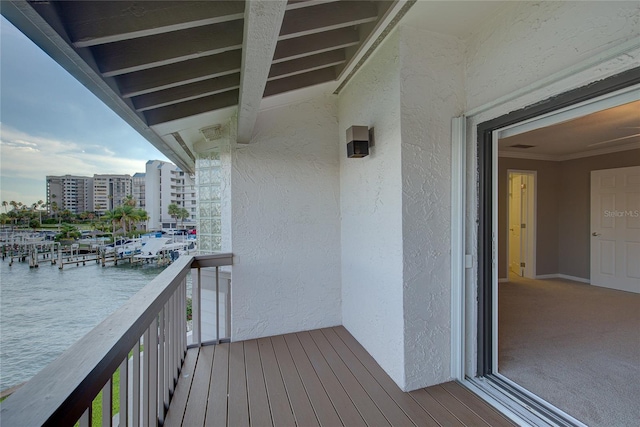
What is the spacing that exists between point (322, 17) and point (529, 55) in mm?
1340

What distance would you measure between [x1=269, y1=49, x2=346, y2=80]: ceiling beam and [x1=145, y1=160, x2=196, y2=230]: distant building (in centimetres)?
207

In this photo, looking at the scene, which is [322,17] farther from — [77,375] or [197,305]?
[197,305]

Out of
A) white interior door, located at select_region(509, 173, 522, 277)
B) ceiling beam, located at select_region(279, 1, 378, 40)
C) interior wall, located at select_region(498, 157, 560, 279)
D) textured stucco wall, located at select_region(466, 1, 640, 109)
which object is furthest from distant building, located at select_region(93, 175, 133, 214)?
white interior door, located at select_region(509, 173, 522, 277)

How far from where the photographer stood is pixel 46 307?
222 centimetres

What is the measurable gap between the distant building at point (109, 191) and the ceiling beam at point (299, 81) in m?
1.69

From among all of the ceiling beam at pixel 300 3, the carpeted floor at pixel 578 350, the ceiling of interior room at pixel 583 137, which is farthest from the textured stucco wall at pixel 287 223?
the ceiling of interior room at pixel 583 137

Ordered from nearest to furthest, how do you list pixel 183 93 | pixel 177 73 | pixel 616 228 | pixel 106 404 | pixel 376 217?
pixel 106 404 < pixel 177 73 < pixel 183 93 < pixel 376 217 < pixel 616 228

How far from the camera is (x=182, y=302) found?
2.62 m

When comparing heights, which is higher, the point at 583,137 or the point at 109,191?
the point at 583,137

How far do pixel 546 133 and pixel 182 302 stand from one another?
5436mm

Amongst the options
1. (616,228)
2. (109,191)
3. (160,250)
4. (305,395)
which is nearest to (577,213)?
(616,228)

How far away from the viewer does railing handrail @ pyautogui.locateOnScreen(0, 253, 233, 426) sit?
26.0 inches

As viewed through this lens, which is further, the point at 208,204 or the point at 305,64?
the point at 208,204

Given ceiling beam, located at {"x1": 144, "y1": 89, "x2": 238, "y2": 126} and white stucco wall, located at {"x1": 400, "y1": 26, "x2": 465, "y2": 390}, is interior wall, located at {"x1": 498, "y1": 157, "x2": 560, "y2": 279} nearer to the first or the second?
white stucco wall, located at {"x1": 400, "y1": 26, "x2": 465, "y2": 390}
